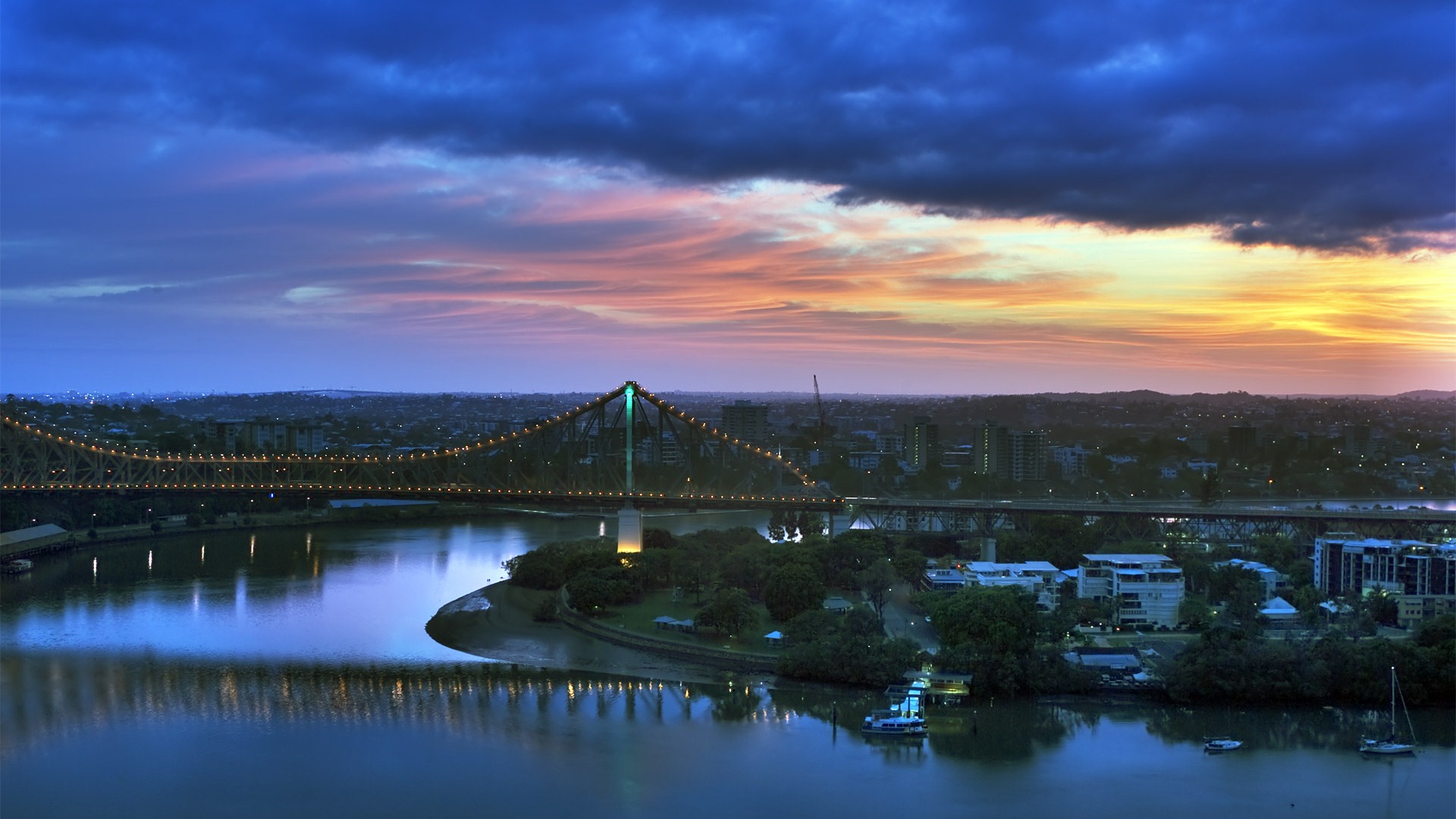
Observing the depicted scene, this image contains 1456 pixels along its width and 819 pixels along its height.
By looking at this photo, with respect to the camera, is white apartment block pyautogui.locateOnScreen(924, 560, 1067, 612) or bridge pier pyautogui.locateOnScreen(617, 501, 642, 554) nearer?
white apartment block pyautogui.locateOnScreen(924, 560, 1067, 612)

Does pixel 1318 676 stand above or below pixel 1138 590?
below

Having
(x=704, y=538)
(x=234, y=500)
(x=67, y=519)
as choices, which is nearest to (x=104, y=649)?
(x=704, y=538)

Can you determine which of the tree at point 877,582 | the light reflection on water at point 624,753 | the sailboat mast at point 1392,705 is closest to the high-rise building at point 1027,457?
the tree at point 877,582

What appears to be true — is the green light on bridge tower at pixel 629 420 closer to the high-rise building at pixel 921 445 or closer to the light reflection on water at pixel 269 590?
the light reflection on water at pixel 269 590

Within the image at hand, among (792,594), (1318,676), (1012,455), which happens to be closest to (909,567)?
(792,594)

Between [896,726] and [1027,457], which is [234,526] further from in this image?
[1027,457]

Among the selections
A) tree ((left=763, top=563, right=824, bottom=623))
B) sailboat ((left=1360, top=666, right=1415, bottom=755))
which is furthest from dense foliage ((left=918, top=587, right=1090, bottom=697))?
sailboat ((left=1360, top=666, right=1415, bottom=755))

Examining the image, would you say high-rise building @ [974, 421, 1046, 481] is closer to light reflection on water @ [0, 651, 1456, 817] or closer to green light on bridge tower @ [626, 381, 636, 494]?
green light on bridge tower @ [626, 381, 636, 494]

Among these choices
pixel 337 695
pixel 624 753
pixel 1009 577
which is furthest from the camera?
pixel 1009 577
